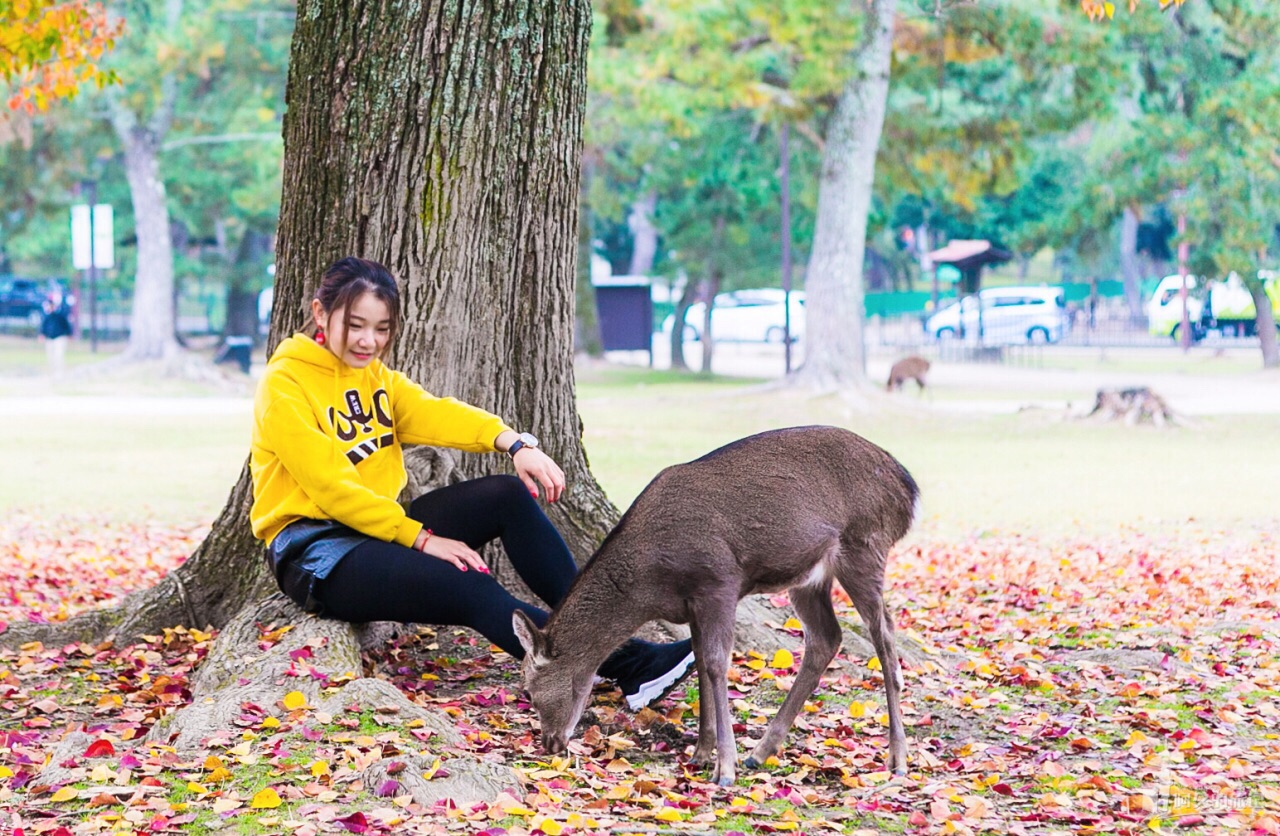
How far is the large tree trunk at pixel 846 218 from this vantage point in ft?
74.6

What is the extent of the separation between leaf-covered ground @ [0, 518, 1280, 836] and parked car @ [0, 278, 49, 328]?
1480 inches

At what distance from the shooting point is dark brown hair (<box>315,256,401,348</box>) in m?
4.93

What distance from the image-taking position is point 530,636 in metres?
4.54

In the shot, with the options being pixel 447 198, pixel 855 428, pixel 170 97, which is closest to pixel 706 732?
pixel 447 198

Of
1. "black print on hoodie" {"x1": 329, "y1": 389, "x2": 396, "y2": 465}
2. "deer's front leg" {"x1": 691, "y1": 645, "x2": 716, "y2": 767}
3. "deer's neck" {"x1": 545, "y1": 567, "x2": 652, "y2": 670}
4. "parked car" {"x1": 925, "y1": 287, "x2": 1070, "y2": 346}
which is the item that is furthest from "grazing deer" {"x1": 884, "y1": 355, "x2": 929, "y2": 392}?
"deer's neck" {"x1": 545, "y1": 567, "x2": 652, "y2": 670}

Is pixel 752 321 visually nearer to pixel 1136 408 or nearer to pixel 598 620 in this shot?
pixel 1136 408

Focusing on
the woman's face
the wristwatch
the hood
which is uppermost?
the woman's face

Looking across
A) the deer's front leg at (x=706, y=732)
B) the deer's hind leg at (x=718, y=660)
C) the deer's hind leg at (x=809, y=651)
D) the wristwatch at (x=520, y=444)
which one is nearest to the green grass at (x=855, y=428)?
the deer's hind leg at (x=809, y=651)

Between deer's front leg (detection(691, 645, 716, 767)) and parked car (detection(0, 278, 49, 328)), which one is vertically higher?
parked car (detection(0, 278, 49, 328))

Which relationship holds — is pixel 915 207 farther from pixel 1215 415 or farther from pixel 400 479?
pixel 400 479

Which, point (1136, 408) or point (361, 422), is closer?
point (361, 422)

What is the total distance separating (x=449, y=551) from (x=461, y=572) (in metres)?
0.09

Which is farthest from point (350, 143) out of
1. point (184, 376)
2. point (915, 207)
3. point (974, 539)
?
point (915, 207)

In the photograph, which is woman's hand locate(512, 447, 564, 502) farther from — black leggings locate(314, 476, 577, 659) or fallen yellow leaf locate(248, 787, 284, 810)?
fallen yellow leaf locate(248, 787, 284, 810)
